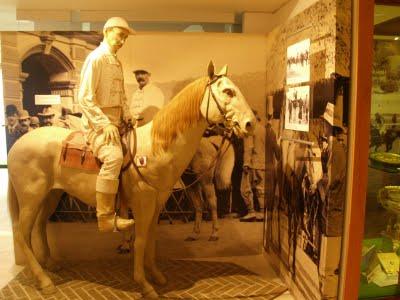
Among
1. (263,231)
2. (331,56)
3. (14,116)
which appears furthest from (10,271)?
(331,56)

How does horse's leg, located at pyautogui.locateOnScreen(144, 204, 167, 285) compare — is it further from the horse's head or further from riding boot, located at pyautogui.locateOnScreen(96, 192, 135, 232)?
the horse's head

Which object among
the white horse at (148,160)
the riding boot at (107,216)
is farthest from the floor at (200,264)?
the riding boot at (107,216)

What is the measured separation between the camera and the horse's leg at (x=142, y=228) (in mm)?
2947

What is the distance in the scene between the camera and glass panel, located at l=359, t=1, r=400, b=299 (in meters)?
2.96

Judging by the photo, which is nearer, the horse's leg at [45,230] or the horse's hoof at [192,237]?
the horse's leg at [45,230]

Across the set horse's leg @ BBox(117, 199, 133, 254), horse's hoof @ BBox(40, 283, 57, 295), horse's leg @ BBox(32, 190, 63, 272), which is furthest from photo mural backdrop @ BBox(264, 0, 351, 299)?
horse's leg @ BBox(32, 190, 63, 272)

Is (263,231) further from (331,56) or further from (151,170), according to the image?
(331,56)

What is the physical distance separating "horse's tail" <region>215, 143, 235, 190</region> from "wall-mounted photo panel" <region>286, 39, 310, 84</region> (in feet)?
3.49

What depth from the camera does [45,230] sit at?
140 inches

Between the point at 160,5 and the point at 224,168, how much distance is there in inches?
75.4

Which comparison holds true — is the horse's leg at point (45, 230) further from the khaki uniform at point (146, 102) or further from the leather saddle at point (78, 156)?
the khaki uniform at point (146, 102)

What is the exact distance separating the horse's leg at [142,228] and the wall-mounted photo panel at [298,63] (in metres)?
1.60

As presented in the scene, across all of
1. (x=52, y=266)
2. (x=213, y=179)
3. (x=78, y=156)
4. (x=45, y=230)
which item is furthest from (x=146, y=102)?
(x=52, y=266)

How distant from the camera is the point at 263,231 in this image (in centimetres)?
395
